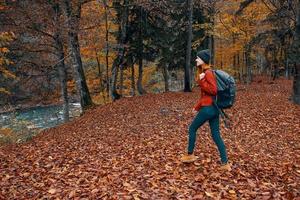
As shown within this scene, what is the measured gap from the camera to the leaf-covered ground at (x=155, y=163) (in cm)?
641

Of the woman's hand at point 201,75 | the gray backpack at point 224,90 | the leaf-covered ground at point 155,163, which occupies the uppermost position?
the woman's hand at point 201,75

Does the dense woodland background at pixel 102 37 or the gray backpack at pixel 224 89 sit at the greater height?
the dense woodland background at pixel 102 37

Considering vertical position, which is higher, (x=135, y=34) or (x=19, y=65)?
(x=135, y=34)

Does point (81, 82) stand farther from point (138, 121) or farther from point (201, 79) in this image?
point (201, 79)

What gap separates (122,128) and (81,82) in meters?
7.73

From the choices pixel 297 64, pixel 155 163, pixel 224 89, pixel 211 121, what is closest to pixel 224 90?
pixel 224 89

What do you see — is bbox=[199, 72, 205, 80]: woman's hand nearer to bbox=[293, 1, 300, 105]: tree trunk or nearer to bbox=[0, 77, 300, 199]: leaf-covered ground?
bbox=[0, 77, 300, 199]: leaf-covered ground

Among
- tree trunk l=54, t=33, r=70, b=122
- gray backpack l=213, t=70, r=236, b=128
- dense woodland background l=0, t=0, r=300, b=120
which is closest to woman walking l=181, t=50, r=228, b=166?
gray backpack l=213, t=70, r=236, b=128

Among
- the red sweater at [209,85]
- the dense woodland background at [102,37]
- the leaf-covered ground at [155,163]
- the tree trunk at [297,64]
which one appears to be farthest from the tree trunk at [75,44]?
the red sweater at [209,85]

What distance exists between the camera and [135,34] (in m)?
29.0

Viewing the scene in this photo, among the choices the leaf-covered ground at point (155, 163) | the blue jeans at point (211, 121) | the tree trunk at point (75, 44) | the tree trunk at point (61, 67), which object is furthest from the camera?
the tree trunk at point (61, 67)

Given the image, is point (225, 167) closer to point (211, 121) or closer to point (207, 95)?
point (211, 121)

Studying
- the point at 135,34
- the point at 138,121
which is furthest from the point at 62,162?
the point at 135,34

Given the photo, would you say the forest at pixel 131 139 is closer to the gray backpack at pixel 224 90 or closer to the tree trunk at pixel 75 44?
the tree trunk at pixel 75 44
